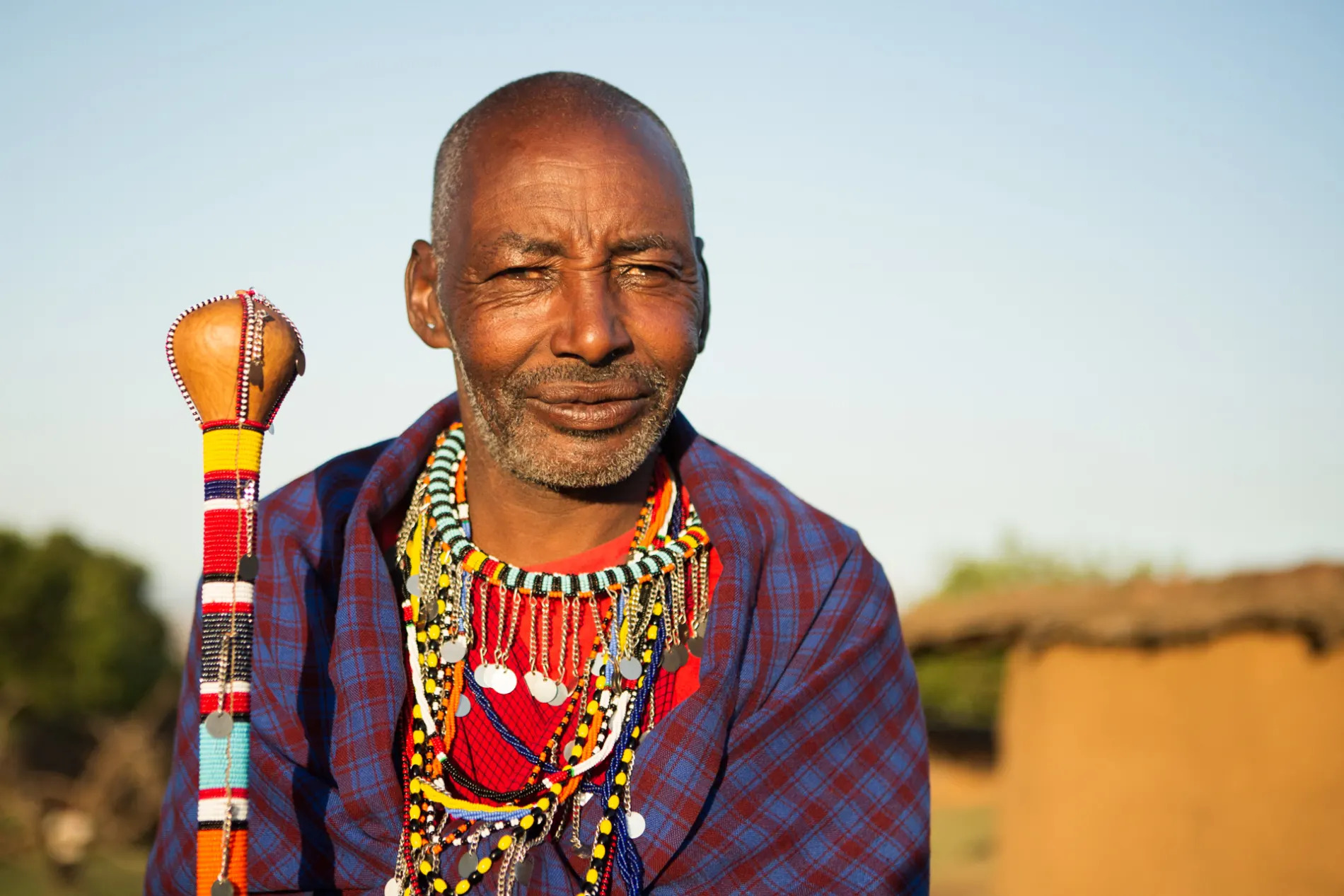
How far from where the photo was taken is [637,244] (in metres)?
2.99

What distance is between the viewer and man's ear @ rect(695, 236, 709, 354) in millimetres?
3303

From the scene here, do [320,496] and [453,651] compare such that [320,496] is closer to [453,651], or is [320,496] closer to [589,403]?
[453,651]

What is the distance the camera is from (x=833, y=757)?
3.12 m

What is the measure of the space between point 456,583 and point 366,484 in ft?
1.09

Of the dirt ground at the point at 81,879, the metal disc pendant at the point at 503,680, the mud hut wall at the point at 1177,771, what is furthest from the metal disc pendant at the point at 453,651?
the dirt ground at the point at 81,879

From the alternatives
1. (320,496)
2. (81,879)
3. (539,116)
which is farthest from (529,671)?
(81,879)

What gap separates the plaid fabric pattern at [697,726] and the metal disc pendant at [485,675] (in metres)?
0.27

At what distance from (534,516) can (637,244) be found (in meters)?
0.76

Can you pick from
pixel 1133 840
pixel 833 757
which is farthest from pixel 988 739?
pixel 833 757

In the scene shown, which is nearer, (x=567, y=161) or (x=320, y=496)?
(x=567, y=161)

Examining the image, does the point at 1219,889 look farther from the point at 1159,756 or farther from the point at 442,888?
the point at 442,888

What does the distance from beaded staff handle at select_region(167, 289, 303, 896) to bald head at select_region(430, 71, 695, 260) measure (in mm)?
1089

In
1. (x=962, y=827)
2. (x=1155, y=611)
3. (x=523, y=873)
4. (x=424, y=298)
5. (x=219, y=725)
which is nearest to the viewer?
(x=219, y=725)

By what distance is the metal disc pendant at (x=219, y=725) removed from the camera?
7.04ft
